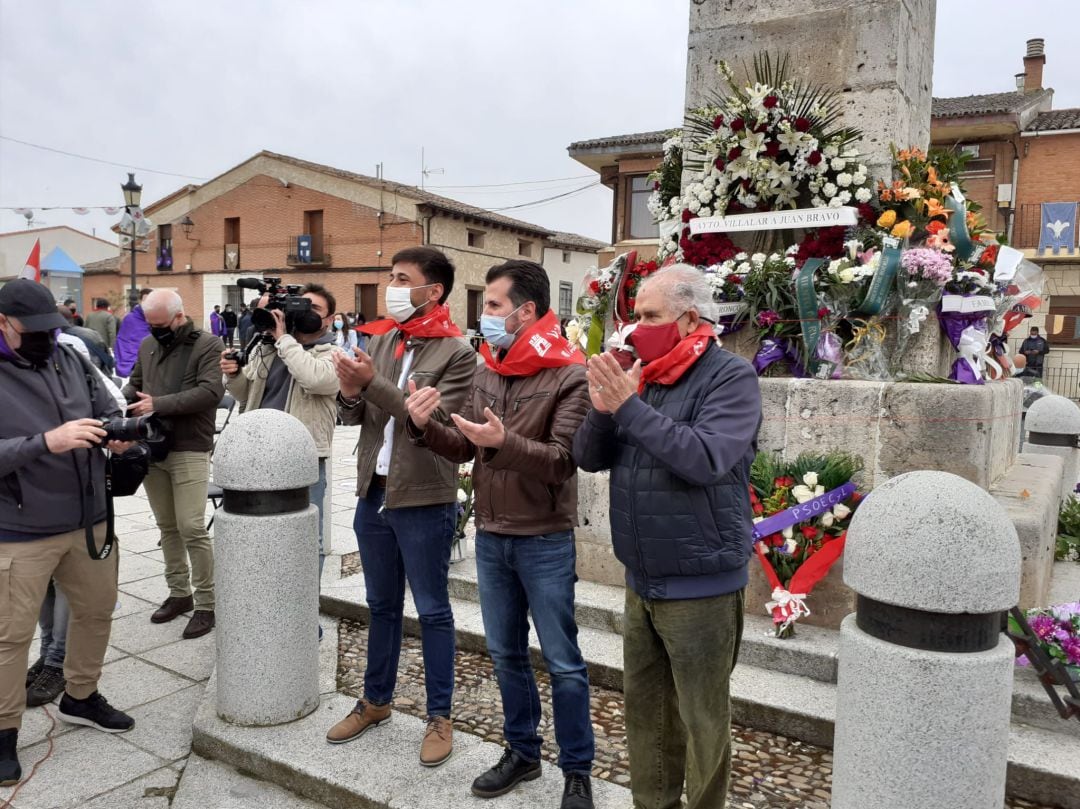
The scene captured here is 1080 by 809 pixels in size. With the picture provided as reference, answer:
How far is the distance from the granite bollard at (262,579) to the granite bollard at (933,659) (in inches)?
94.9

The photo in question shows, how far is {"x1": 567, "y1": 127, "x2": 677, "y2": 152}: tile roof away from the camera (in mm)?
24062

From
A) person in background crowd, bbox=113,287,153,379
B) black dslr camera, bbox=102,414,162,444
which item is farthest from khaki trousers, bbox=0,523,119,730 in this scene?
person in background crowd, bbox=113,287,153,379

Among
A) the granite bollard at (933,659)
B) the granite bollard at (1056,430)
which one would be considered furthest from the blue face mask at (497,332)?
the granite bollard at (1056,430)

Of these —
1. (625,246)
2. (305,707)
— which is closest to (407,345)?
(305,707)

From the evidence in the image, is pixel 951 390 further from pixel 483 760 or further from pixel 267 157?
pixel 267 157

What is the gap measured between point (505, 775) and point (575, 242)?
40070mm

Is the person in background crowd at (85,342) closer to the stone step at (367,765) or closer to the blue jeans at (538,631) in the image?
the stone step at (367,765)

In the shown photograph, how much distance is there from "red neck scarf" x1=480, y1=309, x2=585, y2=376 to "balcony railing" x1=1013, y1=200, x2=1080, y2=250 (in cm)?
2609

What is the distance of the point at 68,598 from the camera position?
145 inches

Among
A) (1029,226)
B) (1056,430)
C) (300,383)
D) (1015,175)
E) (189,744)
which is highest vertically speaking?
(1015,175)

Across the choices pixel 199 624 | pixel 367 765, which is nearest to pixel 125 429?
pixel 367 765

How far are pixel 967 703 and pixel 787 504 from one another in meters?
2.13

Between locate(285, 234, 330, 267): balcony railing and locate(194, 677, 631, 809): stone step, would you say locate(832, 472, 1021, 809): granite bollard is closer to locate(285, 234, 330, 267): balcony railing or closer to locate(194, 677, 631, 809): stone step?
locate(194, 677, 631, 809): stone step

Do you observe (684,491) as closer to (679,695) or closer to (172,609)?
(679,695)
